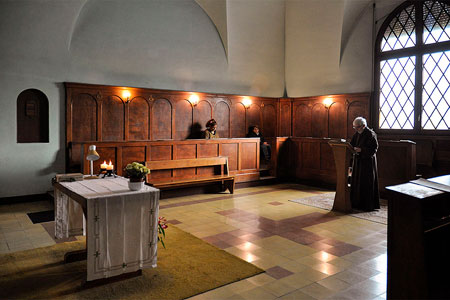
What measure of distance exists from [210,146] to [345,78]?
14.2 feet

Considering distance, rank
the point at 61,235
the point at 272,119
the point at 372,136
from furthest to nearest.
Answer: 1. the point at 272,119
2. the point at 372,136
3. the point at 61,235

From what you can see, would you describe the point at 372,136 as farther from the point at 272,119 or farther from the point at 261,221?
the point at 272,119

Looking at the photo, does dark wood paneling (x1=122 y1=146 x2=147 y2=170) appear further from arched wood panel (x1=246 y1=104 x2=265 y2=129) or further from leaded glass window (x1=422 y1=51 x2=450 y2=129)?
leaded glass window (x1=422 y1=51 x2=450 y2=129)

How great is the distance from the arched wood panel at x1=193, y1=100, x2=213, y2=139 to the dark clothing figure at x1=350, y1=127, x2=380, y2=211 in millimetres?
4477

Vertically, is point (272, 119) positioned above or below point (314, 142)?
above

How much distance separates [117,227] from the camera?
3.60m

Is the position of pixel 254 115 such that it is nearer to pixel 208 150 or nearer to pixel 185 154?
pixel 208 150

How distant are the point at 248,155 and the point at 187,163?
6.79 feet

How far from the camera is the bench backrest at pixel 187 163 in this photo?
789 cm

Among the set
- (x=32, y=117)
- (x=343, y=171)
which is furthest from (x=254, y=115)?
(x=32, y=117)

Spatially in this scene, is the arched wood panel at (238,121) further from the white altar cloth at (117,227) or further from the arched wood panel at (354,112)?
the white altar cloth at (117,227)

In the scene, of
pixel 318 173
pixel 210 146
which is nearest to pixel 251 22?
pixel 210 146

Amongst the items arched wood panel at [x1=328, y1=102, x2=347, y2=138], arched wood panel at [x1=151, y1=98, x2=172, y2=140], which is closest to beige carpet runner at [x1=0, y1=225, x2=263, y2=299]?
arched wood panel at [x1=151, y1=98, x2=172, y2=140]

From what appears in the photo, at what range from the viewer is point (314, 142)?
10023mm
